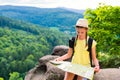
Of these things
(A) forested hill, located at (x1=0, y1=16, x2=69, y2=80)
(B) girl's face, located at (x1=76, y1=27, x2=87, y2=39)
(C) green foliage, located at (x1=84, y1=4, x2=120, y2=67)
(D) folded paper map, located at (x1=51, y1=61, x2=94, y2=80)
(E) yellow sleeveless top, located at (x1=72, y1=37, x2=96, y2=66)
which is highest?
(B) girl's face, located at (x1=76, y1=27, x2=87, y2=39)

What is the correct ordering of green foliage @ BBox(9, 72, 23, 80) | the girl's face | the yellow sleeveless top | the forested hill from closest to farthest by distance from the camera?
1. the girl's face
2. the yellow sleeveless top
3. green foliage @ BBox(9, 72, 23, 80)
4. the forested hill

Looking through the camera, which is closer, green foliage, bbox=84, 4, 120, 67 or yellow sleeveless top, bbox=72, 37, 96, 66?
yellow sleeveless top, bbox=72, 37, 96, 66

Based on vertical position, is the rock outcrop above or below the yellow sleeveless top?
below

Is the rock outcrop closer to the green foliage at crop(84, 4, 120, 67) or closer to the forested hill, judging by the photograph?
the green foliage at crop(84, 4, 120, 67)

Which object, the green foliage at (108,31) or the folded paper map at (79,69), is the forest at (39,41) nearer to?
the green foliage at (108,31)

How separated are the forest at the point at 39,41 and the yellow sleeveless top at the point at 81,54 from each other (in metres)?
8.12

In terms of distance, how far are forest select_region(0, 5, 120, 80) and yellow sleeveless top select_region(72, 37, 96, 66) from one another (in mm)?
8115

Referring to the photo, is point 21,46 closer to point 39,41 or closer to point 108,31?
point 39,41

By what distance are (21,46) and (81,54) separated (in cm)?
12650

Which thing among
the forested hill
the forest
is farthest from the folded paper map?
the forested hill

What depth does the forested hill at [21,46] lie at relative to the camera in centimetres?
11319

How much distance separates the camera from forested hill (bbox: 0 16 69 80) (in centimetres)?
11319

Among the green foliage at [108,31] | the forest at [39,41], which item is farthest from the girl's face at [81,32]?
the green foliage at [108,31]

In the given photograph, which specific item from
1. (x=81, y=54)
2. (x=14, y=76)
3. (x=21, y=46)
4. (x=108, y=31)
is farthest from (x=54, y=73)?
(x=21, y=46)
